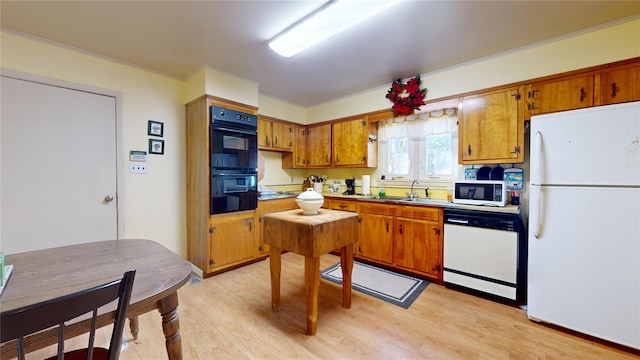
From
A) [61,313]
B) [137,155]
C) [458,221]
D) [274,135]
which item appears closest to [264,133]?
[274,135]

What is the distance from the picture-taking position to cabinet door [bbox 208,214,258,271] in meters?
2.95

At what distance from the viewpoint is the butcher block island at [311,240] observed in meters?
1.80

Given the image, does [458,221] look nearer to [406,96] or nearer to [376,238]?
[376,238]

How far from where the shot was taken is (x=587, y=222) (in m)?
1.80

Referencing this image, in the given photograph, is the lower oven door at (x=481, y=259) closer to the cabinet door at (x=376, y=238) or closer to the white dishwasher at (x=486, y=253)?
the white dishwasher at (x=486, y=253)

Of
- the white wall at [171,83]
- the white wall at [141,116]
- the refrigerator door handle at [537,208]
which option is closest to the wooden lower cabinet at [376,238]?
the refrigerator door handle at [537,208]

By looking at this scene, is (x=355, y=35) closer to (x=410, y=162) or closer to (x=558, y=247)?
(x=410, y=162)

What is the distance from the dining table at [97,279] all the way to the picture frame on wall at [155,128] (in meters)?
1.84

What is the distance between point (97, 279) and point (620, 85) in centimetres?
388

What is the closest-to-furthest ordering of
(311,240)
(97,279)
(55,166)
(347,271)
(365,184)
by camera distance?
1. (97,279)
2. (311,240)
3. (347,271)
4. (55,166)
5. (365,184)

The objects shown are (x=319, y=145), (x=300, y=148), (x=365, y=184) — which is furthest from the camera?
(x=300, y=148)

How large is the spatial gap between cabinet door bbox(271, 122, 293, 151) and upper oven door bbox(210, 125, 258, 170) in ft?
2.33

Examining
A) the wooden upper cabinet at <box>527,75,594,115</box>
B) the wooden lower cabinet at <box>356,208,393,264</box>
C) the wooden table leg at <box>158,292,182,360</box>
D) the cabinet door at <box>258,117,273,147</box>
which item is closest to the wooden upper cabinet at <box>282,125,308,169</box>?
the cabinet door at <box>258,117,273,147</box>

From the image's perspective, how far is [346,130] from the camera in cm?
393
